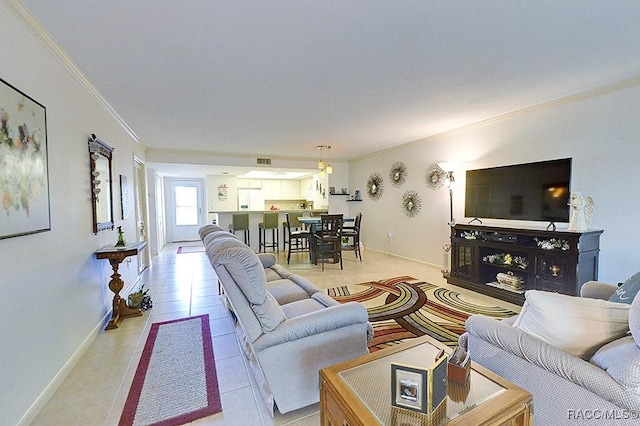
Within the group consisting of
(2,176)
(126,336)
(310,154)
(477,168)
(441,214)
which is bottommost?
(126,336)

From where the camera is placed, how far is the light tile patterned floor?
163 centimetres

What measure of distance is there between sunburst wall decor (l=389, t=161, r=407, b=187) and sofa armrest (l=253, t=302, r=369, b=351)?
4.47 m

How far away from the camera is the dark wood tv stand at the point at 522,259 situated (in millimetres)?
2904

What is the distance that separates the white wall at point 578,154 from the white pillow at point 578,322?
2509mm

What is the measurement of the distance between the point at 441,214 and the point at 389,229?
1551 mm

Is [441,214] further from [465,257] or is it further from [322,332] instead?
[322,332]

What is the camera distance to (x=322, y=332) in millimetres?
1684

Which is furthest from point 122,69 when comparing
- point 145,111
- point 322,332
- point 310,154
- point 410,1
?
point 310,154

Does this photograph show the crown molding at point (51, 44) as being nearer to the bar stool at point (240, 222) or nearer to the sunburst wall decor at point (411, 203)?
the bar stool at point (240, 222)

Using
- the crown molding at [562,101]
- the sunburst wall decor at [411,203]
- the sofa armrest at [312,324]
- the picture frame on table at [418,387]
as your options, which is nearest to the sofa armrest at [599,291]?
the sofa armrest at [312,324]

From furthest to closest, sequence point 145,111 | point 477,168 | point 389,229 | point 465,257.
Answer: point 389,229, point 477,168, point 465,257, point 145,111

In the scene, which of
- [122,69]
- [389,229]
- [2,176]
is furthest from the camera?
[389,229]

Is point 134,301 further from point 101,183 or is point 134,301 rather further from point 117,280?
point 101,183

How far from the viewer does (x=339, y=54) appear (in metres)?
2.23
